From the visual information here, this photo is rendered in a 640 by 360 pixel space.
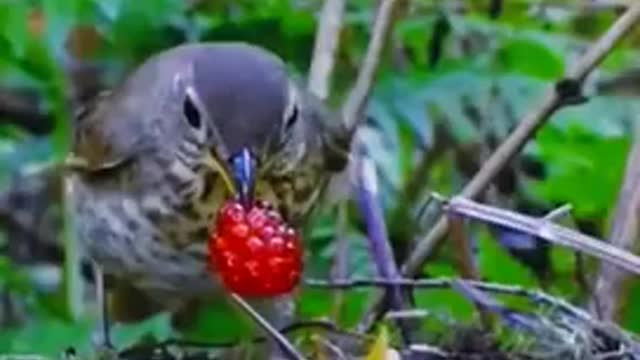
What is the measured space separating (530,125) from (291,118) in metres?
0.34

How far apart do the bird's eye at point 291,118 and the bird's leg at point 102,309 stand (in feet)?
1.27

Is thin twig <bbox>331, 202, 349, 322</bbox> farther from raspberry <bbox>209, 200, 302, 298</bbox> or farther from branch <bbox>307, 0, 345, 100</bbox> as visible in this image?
raspberry <bbox>209, 200, 302, 298</bbox>

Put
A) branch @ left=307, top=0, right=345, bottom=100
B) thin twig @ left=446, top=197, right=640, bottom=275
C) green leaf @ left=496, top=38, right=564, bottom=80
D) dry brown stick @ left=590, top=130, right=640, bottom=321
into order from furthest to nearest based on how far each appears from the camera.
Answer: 1. green leaf @ left=496, top=38, right=564, bottom=80
2. branch @ left=307, top=0, right=345, bottom=100
3. dry brown stick @ left=590, top=130, right=640, bottom=321
4. thin twig @ left=446, top=197, right=640, bottom=275


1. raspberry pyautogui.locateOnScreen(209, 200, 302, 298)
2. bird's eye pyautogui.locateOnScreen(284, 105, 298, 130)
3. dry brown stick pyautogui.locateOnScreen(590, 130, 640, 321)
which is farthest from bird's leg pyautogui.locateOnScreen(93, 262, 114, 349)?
dry brown stick pyautogui.locateOnScreen(590, 130, 640, 321)

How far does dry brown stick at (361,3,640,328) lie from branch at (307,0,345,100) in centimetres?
35

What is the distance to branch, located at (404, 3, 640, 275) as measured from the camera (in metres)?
3.58

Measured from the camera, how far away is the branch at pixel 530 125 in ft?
11.7

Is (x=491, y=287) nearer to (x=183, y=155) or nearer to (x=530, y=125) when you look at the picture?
(x=530, y=125)

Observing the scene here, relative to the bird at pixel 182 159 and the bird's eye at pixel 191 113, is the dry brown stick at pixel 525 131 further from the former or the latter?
the bird's eye at pixel 191 113

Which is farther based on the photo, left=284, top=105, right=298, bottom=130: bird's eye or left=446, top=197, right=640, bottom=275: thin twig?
left=284, top=105, right=298, bottom=130: bird's eye

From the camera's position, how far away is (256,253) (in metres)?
3.22

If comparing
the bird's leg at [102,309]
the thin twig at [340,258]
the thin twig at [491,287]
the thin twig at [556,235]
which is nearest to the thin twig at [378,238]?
the thin twig at [491,287]

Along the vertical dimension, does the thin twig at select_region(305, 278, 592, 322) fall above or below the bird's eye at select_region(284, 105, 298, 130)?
below

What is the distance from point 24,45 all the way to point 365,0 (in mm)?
653
